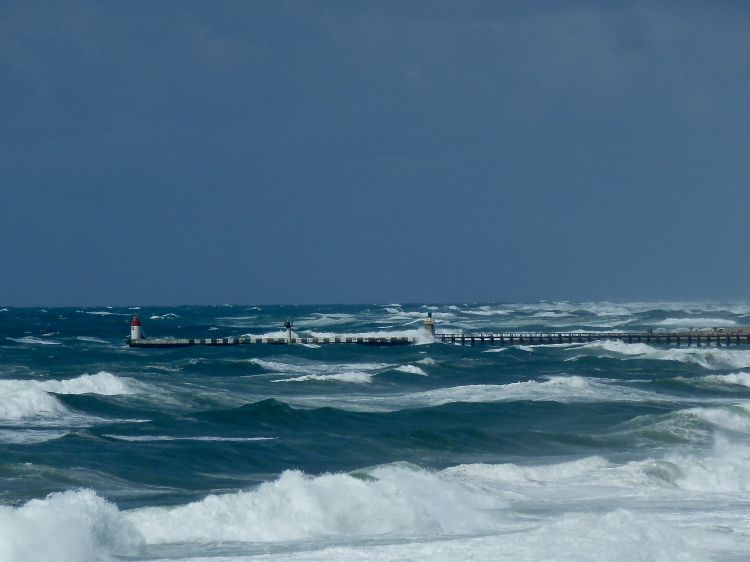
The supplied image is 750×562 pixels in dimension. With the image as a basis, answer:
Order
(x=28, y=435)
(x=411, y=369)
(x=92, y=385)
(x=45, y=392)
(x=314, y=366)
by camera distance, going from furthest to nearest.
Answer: (x=314, y=366), (x=411, y=369), (x=92, y=385), (x=45, y=392), (x=28, y=435)

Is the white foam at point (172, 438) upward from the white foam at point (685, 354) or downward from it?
downward

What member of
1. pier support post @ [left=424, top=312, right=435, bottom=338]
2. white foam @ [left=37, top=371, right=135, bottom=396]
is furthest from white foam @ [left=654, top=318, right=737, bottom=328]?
white foam @ [left=37, top=371, right=135, bottom=396]

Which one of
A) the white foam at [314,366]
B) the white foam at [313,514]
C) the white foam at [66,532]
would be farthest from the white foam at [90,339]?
the white foam at [66,532]

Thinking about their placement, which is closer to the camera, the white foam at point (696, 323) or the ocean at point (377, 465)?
the ocean at point (377, 465)

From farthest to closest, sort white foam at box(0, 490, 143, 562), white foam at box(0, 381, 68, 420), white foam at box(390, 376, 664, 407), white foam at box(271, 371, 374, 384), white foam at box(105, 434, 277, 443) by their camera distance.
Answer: white foam at box(271, 371, 374, 384) → white foam at box(390, 376, 664, 407) → white foam at box(0, 381, 68, 420) → white foam at box(105, 434, 277, 443) → white foam at box(0, 490, 143, 562)

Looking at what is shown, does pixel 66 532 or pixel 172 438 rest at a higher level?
pixel 66 532

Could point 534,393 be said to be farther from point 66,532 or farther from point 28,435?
point 66,532

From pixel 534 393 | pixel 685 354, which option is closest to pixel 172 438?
pixel 534 393

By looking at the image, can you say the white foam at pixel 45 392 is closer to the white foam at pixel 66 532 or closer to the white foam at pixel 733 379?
the white foam at pixel 66 532

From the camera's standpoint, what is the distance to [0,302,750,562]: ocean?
16062mm

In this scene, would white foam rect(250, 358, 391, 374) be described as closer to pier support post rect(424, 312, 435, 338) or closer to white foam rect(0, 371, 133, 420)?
white foam rect(0, 371, 133, 420)

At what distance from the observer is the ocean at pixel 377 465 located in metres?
16.1

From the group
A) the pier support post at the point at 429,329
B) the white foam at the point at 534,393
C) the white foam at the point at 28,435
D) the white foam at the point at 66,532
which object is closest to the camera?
the white foam at the point at 66,532

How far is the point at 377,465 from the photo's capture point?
79.6ft
